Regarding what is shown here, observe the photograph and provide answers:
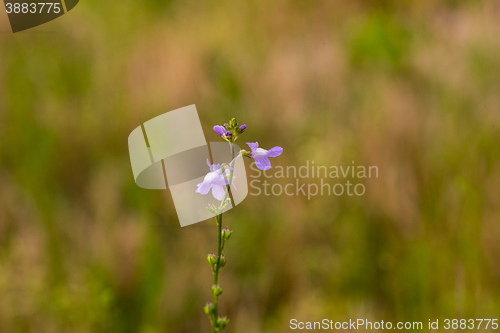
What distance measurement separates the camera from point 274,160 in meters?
2.09

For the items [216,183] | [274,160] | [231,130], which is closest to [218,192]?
[216,183]

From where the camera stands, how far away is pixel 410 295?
1.53 metres

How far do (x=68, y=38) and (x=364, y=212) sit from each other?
98.1 inches

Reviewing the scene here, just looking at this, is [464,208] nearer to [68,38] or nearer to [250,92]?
[250,92]

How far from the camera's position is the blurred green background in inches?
60.1

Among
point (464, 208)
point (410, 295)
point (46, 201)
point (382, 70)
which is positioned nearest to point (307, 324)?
point (410, 295)

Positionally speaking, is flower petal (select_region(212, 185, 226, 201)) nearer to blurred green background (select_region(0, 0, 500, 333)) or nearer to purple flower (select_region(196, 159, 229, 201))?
purple flower (select_region(196, 159, 229, 201))

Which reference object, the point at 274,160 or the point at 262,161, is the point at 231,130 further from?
the point at 274,160

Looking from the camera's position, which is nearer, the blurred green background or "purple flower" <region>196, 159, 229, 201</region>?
"purple flower" <region>196, 159, 229, 201</region>

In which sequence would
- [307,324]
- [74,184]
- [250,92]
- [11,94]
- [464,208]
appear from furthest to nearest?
1. [250,92]
2. [11,94]
3. [74,184]
4. [464,208]
5. [307,324]

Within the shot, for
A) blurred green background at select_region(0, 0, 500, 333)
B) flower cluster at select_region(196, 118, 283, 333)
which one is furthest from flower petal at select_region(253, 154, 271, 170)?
blurred green background at select_region(0, 0, 500, 333)

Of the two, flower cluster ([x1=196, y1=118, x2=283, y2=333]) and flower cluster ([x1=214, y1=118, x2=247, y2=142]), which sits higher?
flower cluster ([x1=214, y1=118, x2=247, y2=142])

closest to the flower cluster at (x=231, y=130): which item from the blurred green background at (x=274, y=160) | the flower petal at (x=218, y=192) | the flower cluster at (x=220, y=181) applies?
the flower cluster at (x=220, y=181)

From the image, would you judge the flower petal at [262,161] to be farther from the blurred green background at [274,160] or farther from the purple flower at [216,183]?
the blurred green background at [274,160]
